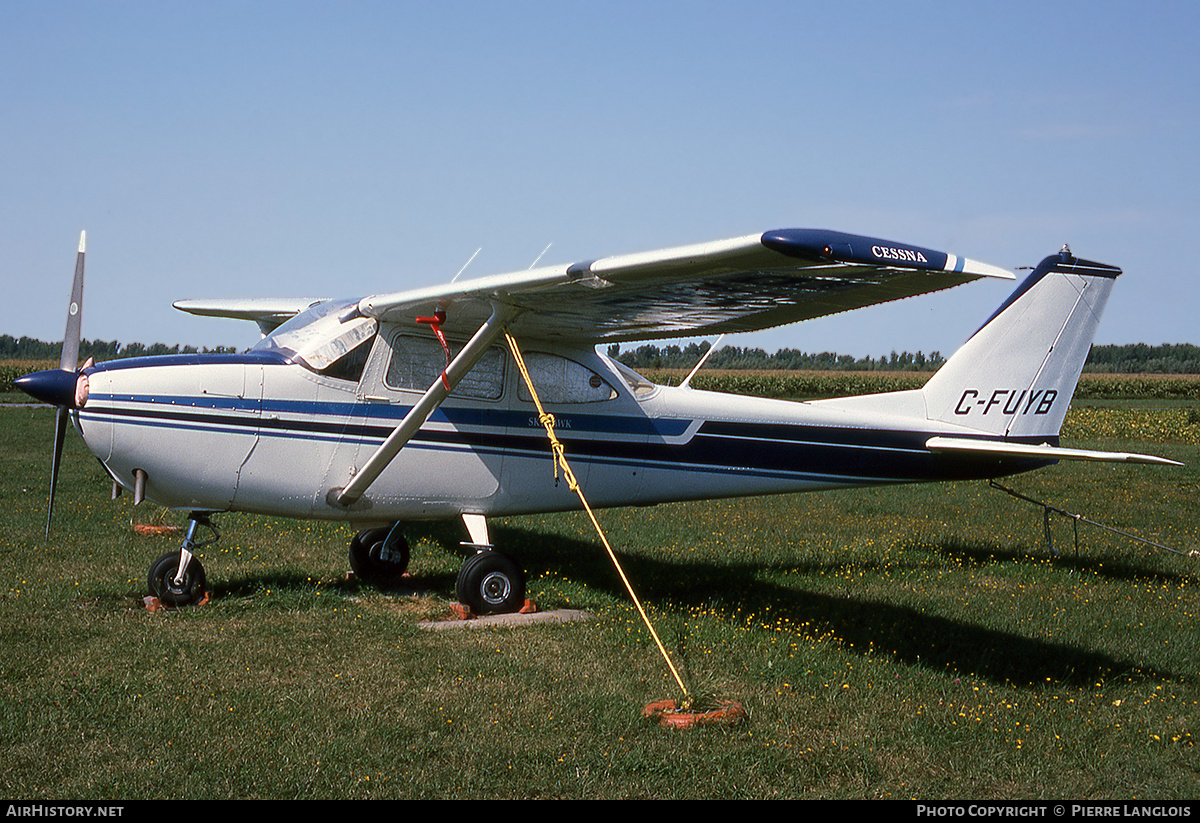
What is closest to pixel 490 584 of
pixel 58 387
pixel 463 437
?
pixel 463 437

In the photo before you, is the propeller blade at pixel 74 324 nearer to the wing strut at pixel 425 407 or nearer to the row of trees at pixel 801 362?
the wing strut at pixel 425 407

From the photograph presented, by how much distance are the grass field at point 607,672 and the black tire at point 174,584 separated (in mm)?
226

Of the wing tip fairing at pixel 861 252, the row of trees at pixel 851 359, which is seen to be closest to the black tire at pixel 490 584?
the wing tip fairing at pixel 861 252

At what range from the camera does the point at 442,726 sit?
5.32 metres

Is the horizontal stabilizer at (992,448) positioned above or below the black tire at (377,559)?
above

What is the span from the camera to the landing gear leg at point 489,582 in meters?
7.72

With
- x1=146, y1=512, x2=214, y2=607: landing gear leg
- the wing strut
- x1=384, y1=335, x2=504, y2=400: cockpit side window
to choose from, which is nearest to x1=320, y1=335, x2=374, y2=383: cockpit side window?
x1=384, y1=335, x2=504, y2=400: cockpit side window

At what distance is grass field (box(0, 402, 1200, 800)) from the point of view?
15.6 ft

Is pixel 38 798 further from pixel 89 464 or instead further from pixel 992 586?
pixel 89 464

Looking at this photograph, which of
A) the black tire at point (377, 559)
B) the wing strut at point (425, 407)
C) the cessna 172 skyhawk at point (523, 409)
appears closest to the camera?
the cessna 172 skyhawk at point (523, 409)

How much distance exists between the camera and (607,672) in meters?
6.32

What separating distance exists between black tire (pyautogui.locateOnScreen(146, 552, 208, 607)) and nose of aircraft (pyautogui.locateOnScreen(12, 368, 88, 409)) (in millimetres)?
1555

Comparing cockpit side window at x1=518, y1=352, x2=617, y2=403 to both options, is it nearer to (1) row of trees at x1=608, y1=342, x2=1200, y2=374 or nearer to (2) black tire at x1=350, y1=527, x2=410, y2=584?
(2) black tire at x1=350, y1=527, x2=410, y2=584

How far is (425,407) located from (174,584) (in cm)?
259
